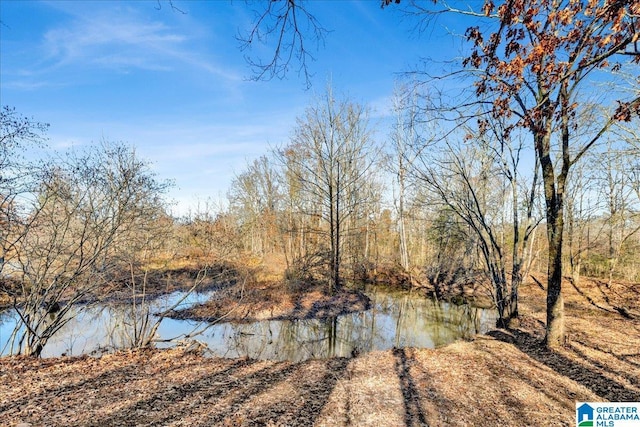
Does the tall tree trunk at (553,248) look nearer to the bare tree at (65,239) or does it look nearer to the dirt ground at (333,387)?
the dirt ground at (333,387)

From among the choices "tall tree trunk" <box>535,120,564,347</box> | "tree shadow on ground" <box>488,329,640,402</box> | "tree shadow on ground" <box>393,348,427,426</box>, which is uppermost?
"tall tree trunk" <box>535,120,564,347</box>

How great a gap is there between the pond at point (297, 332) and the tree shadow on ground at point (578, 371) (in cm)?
232

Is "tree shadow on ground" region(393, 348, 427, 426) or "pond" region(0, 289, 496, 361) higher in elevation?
"tree shadow on ground" region(393, 348, 427, 426)

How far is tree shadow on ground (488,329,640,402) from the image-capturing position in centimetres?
423

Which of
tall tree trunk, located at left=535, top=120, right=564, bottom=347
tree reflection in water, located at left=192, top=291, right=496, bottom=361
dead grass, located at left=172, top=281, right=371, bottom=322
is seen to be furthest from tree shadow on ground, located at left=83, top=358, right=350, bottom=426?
Answer: dead grass, located at left=172, top=281, right=371, bottom=322

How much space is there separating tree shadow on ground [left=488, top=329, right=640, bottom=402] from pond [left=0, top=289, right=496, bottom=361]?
2.32 meters

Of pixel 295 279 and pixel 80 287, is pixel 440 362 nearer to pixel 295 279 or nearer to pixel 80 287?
pixel 80 287

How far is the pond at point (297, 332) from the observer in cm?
781

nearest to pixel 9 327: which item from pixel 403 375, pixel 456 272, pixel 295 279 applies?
pixel 295 279

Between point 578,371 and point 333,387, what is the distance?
389cm

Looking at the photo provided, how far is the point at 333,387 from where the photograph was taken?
4832 mm

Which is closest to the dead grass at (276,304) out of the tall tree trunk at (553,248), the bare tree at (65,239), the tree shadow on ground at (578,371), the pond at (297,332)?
the pond at (297,332)

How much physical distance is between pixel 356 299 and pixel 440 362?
8576 millimetres

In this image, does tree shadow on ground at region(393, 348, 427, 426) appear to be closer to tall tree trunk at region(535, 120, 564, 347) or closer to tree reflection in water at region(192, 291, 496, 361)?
tree reflection in water at region(192, 291, 496, 361)
